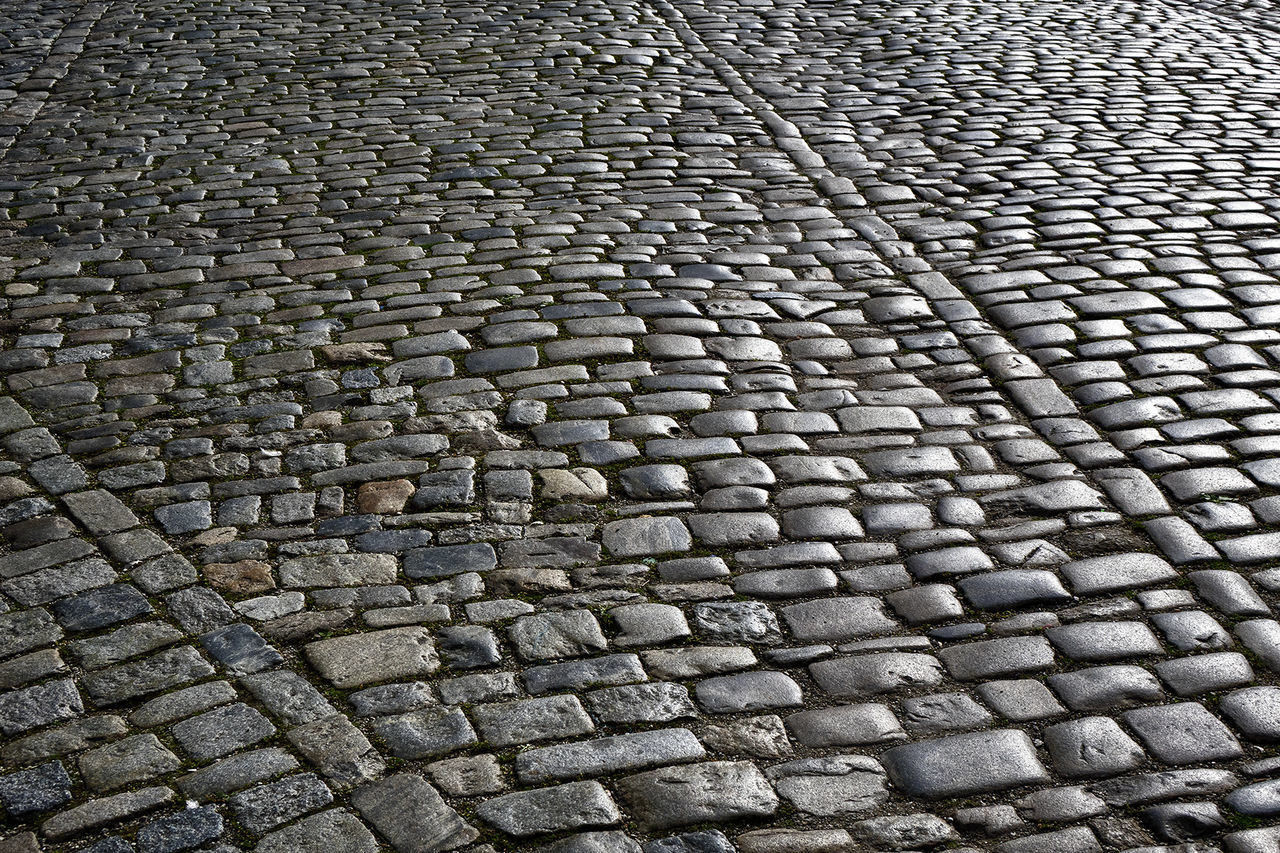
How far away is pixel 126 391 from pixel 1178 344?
12.8 feet

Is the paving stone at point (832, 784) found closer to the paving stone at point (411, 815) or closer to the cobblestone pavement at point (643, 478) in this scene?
the cobblestone pavement at point (643, 478)

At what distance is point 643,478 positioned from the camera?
4.12m

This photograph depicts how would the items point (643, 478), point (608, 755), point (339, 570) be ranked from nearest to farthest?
point (608, 755), point (339, 570), point (643, 478)

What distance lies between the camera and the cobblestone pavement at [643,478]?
291 cm

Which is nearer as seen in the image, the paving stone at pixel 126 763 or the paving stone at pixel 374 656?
the paving stone at pixel 126 763

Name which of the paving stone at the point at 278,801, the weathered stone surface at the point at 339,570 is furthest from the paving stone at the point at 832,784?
the weathered stone surface at the point at 339,570

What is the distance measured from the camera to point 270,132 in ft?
25.9

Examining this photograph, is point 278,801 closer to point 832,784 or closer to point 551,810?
point 551,810

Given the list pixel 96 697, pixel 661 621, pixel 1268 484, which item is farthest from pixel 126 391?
pixel 1268 484

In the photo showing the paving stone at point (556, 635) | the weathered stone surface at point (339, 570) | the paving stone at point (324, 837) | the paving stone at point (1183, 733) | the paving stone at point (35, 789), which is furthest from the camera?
the weathered stone surface at point (339, 570)

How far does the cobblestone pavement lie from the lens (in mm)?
2906

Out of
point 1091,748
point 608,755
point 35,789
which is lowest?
point 35,789

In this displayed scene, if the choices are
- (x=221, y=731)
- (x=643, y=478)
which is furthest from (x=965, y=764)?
(x=221, y=731)

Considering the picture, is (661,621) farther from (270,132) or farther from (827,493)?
(270,132)
